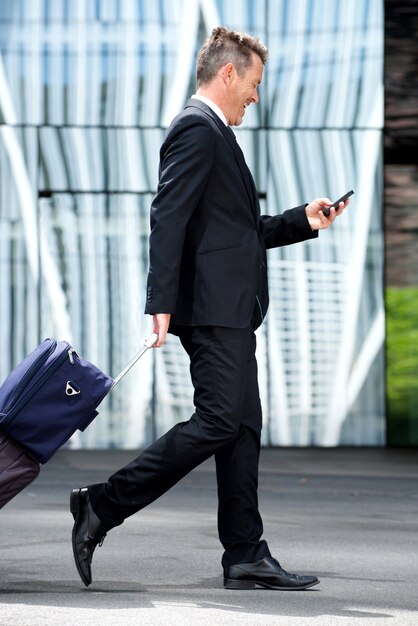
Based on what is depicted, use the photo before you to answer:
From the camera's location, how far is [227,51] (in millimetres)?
5109

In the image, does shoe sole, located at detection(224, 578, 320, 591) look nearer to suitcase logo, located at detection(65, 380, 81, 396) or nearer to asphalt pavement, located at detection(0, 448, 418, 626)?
asphalt pavement, located at detection(0, 448, 418, 626)

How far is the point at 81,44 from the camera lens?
1285 centimetres

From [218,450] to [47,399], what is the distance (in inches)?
25.5

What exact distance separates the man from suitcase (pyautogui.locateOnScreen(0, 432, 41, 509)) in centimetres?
24

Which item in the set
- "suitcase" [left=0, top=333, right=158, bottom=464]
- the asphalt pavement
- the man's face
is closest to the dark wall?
the asphalt pavement

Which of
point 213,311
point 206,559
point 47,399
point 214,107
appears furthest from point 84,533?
point 214,107

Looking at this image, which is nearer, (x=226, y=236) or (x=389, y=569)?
(x=226, y=236)

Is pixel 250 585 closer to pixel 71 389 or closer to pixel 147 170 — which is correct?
pixel 71 389

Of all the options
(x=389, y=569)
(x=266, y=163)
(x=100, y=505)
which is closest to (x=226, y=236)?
(x=100, y=505)

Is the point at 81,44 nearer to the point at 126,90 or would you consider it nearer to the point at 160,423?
the point at 126,90

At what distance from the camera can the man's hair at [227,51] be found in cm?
510

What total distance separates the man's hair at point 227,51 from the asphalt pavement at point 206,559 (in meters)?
1.87

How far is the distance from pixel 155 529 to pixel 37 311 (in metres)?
6.23

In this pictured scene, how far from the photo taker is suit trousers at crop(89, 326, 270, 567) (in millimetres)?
4883
